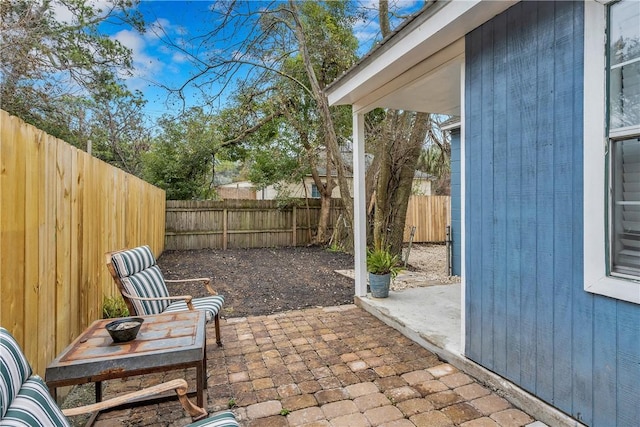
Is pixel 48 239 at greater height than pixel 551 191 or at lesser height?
lesser

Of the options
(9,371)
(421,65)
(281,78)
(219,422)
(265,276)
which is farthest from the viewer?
(281,78)

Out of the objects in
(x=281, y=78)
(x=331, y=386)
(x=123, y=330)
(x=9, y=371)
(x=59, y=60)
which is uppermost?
(x=281, y=78)

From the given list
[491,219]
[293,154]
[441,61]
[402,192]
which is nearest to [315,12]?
[293,154]

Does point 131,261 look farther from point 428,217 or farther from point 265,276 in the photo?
point 428,217

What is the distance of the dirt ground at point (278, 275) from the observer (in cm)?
480

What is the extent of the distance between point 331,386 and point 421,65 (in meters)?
2.86

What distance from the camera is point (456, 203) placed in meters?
6.08

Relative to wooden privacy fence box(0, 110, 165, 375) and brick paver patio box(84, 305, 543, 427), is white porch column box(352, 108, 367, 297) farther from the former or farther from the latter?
wooden privacy fence box(0, 110, 165, 375)

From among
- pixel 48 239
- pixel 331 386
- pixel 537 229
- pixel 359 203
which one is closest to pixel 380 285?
pixel 359 203

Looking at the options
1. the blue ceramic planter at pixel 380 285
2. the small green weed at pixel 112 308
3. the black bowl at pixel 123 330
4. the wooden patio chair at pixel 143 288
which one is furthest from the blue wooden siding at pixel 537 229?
the small green weed at pixel 112 308

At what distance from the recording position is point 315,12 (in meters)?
9.19

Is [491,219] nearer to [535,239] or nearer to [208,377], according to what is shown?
[535,239]

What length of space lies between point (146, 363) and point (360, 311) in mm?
2876

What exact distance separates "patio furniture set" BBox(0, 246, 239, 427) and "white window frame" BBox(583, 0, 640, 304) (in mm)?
1955
